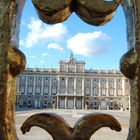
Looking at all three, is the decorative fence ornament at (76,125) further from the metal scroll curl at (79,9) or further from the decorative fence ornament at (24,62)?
the metal scroll curl at (79,9)

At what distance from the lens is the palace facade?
56.4 m

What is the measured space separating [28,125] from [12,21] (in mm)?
177

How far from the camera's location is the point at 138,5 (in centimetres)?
45

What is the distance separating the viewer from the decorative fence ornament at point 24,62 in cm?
43

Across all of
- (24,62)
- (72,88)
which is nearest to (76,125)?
(24,62)

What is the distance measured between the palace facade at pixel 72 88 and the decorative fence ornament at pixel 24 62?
5527cm

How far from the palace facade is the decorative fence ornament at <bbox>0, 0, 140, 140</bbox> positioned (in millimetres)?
55267

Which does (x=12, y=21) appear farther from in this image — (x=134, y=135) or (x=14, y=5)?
(x=134, y=135)

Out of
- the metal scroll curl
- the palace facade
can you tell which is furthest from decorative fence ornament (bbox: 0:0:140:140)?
the palace facade

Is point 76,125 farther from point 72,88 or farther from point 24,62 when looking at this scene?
point 72,88

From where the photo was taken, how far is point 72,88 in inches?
2245

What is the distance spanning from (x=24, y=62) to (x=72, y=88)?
56.7m

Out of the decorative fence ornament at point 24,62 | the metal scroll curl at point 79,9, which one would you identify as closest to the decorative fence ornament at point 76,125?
the decorative fence ornament at point 24,62

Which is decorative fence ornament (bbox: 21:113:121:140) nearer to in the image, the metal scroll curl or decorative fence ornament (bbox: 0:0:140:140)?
decorative fence ornament (bbox: 0:0:140:140)
